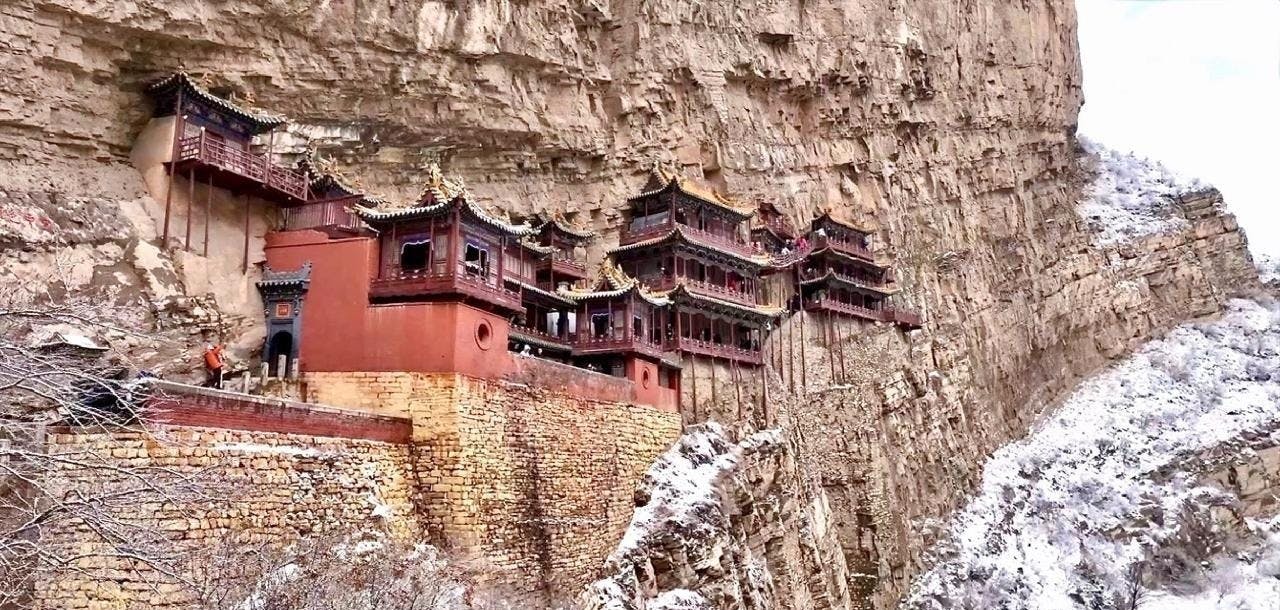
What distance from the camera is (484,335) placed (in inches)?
724

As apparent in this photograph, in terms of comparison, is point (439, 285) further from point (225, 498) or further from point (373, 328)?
point (225, 498)

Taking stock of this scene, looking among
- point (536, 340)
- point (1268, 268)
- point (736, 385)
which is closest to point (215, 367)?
point (536, 340)

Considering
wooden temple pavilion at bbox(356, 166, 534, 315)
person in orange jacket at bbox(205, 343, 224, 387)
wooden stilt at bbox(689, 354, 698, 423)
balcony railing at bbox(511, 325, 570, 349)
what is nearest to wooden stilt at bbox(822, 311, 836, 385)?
wooden stilt at bbox(689, 354, 698, 423)

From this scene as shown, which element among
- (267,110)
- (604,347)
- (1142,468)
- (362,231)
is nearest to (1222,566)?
(1142,468)

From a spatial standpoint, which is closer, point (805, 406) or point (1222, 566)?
point (805, 406)

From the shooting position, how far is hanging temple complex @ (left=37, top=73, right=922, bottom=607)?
14344 millimetres

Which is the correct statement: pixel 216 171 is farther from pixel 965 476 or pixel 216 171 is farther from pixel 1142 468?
pixel 1142 468

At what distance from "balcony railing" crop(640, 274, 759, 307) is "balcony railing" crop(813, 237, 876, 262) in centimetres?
689

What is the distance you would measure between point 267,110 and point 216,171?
158 inches

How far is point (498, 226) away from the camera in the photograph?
67.1 ft

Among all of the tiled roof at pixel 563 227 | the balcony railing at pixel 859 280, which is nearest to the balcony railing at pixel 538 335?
the tiled roof at pixel 563 227

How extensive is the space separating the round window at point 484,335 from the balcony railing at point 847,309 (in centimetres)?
1895

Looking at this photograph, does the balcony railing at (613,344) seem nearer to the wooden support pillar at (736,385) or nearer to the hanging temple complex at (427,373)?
the hanging temple complex at (427,373)

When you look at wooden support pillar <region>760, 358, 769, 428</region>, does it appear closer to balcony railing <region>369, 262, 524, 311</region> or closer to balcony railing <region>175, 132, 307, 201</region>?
balcony railing <region>369, 262, 524, 311</region>
